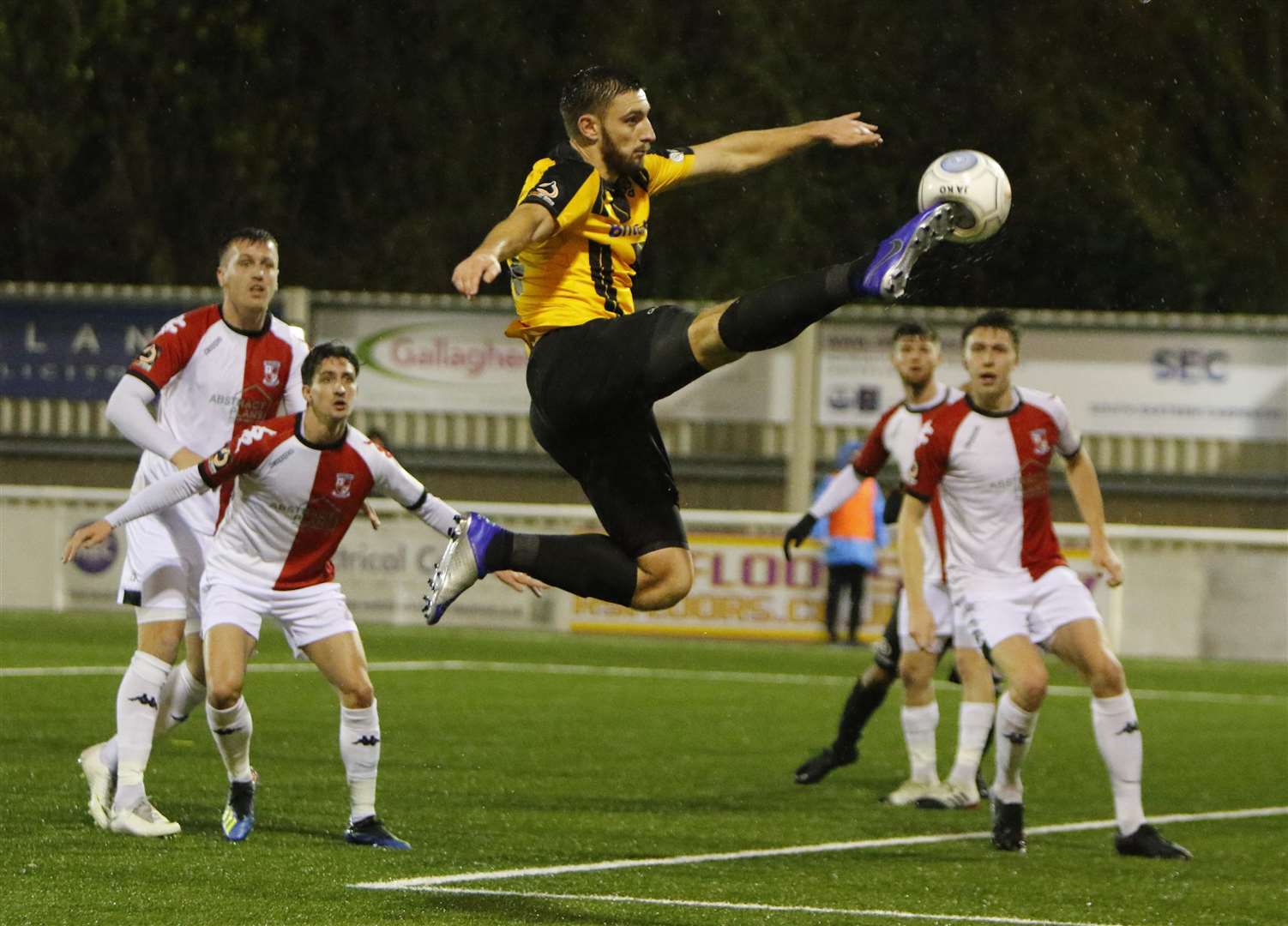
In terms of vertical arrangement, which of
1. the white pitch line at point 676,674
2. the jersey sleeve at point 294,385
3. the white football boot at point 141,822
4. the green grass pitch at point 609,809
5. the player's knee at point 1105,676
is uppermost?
the jersey sleeve at point 294,385

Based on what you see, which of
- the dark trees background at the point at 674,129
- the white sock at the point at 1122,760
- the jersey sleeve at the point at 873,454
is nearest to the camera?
the white sock at the point at 1122,760

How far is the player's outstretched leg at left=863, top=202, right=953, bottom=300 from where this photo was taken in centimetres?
632

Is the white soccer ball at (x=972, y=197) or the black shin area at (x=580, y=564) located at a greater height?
the white soccer ball at (x=972, y=197)

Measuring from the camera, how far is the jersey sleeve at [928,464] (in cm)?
896

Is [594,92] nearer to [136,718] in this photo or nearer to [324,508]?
[324,508]

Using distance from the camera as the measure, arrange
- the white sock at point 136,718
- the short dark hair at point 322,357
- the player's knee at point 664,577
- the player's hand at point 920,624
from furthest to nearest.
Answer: the player's hand at point 920,624
the white sock at point 136,718
the short dark hair at point 322,357
the player's knee at point 664,577

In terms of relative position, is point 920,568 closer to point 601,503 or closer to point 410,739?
point 601,503

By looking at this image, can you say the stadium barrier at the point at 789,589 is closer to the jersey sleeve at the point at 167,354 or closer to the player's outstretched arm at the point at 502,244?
the jersey sleeve at the point at 167,354

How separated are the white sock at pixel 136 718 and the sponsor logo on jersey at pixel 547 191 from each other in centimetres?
255

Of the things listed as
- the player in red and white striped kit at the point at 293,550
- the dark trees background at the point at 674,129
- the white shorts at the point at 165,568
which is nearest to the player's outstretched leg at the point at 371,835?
the player in red and white striped kit at the point at 293,550

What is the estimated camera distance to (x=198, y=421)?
28.2ft

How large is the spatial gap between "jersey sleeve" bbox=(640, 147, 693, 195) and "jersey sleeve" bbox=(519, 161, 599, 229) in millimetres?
287

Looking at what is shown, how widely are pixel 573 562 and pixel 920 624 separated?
7.32 ft

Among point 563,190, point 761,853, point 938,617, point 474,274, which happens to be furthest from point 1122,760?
point 474,274
